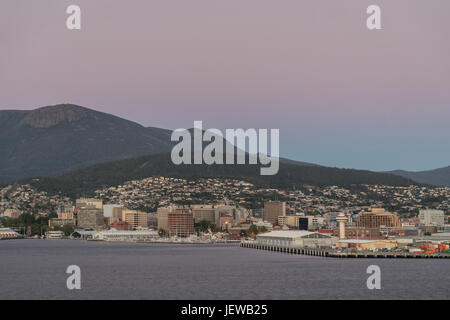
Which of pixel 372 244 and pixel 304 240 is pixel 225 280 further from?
pixel 304 240

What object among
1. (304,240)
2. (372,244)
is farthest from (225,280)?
(304,240)

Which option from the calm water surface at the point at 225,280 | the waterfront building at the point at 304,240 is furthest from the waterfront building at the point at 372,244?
the calm water surface at the point at 225,280

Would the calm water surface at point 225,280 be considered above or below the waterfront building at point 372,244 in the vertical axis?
below

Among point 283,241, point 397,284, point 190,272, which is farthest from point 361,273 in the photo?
point 283,241

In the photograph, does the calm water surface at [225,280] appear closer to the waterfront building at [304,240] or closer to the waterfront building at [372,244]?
the waterfront building at [372,244]

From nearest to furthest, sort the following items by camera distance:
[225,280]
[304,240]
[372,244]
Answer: [225,280], [372,244], [304,240]

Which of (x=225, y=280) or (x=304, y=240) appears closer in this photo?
(x=225, y=280)

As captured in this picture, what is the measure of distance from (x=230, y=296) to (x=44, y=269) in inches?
1591

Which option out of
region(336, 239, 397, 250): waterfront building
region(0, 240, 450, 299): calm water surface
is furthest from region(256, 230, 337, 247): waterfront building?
region(0, 240, 450, 299): calm water surface

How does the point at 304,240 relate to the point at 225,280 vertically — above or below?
above

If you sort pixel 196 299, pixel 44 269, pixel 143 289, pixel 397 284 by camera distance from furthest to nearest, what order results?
pixel 44 269 < pixel 397 284 < pixel 143 289 < pixel 196 299

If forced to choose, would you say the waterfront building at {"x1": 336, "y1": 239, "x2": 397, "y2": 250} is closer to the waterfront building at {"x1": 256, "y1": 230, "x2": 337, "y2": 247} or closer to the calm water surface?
the waterfront building at {"x1": 256, "y1": 230, "x2": 337, "y2": 247}
